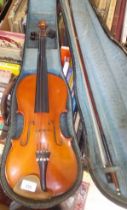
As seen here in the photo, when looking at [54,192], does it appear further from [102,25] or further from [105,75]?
[102,25]

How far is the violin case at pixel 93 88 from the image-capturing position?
3.12 ft

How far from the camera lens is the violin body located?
2.84 feet

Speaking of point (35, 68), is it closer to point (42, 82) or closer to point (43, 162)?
point (42, 82)

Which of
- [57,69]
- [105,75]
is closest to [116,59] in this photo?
[105,75]

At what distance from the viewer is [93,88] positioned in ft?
3.61

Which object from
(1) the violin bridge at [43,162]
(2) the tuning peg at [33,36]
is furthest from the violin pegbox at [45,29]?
(1) the violin bridge at [43,162]

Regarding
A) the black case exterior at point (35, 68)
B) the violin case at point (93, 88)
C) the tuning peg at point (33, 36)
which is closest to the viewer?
the black case exterior at point (35, 68)

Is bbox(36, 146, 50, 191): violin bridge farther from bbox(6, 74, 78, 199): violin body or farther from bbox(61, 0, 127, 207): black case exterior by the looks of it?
bbox(61, 0, 127, 207): black case exterior

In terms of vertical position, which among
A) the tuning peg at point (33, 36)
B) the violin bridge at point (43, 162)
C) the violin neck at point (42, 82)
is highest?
the tuning peg at point (33, 36)

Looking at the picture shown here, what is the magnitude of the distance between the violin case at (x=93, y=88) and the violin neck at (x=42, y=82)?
3 centimetres

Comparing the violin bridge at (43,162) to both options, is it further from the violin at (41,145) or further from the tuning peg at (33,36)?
the tuning peg at (33,36)

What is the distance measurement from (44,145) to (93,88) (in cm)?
31

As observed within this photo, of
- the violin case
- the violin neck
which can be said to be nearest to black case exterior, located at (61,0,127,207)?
the violin case

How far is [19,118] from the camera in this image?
1002mm
